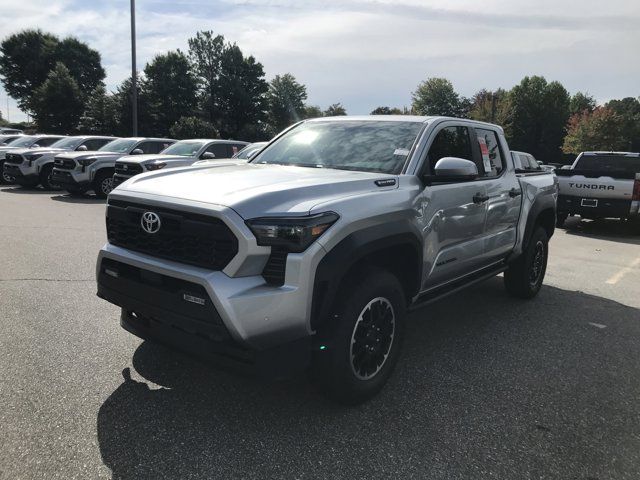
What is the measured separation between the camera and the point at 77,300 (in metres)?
4.96

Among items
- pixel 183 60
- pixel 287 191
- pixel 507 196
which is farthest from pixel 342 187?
pixel 183 60

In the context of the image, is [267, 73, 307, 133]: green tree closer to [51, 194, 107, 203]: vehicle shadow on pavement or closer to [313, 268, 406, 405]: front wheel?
[51, 194, 107, 203]: vehicle shadow on pavement

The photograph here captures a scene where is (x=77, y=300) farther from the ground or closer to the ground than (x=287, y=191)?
closer to the ground

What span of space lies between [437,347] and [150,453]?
248 cm

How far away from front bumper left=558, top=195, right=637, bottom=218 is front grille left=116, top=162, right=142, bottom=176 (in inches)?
376

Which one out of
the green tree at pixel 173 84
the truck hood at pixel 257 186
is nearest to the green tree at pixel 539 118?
the green tree at pixel 173 84

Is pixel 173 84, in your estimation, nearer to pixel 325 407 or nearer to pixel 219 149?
pixel 219 149

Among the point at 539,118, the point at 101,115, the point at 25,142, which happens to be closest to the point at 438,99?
the point at 539,118

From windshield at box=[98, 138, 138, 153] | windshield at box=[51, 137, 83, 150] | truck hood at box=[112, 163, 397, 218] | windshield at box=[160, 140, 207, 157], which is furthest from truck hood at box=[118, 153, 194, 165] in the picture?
truck hood at box=[112, 163, 397, 218]

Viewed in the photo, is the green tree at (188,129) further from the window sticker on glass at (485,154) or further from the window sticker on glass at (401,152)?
the window sticker on glass at (401,152)

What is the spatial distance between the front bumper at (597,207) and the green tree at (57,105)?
4323 cm

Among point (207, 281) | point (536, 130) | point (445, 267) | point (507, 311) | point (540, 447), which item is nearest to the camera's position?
point (207, 281)

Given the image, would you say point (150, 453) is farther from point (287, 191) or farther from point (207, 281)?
point (287, 191)

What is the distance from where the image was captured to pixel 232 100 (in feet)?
210
